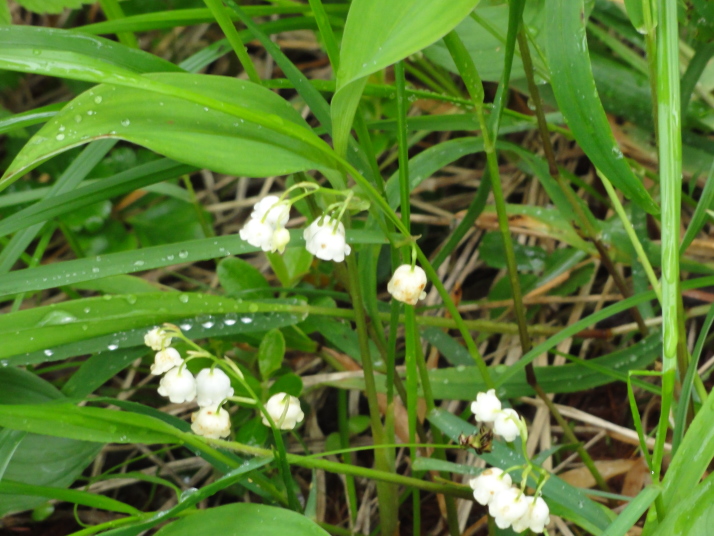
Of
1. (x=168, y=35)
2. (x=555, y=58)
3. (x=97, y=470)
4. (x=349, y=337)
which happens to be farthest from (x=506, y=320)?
(x=168, y=35)

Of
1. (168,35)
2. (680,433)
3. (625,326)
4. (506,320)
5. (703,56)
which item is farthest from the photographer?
(168,35)

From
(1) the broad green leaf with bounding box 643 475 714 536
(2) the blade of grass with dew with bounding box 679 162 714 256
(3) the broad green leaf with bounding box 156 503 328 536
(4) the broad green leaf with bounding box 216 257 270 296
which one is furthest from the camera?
(4) the broad green leaf with bounding box 216 257 270 296

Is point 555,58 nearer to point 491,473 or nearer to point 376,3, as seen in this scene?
point 376,3

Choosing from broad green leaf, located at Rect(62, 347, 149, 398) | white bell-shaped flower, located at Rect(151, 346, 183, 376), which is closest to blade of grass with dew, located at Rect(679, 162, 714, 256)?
white bell-shaped flower, located at Rect(151, 346, 183, 376)

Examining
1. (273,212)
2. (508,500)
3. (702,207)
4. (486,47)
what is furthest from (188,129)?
(486,47)

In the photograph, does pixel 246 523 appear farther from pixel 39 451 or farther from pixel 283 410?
pixel 39 451

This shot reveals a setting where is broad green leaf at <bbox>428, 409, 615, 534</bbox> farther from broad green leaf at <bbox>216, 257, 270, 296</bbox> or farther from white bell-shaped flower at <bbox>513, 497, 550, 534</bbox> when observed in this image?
broad green leaf at <bbox>216, 257, 270, 296</bbox>
